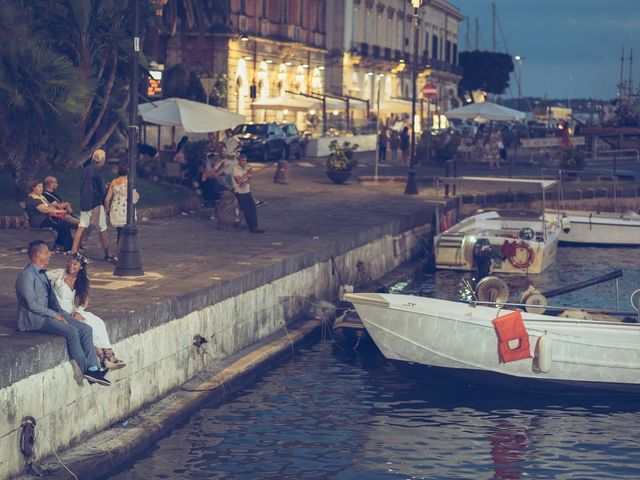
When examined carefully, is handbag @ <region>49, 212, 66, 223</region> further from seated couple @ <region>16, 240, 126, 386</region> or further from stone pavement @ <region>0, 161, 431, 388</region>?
seated couple @ <region>16, 240, 126, 386</region>

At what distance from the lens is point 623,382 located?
1947cm

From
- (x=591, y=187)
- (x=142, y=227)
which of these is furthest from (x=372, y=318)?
(x=591, y=187)

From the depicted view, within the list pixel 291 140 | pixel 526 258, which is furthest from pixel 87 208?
pixel 291 140

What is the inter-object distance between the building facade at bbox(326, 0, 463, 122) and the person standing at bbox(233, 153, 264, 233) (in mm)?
40416

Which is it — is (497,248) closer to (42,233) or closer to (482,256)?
(482,256)

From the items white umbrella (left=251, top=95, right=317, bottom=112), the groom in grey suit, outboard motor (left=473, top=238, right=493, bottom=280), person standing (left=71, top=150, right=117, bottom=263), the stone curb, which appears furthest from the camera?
white umbrella (left=251, top=95, right=317, bottom=112)

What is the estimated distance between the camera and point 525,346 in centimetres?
1923

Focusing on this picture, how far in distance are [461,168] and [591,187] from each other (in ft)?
24.3

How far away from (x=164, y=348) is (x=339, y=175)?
2688 centimetres

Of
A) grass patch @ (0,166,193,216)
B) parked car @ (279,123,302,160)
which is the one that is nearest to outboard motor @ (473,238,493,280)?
grass patch @ (0,166,193,216)

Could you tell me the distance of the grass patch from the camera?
86.3 feet

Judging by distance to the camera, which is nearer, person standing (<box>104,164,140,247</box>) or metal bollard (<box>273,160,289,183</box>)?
person standing (<box>104,164,140,247</box>)

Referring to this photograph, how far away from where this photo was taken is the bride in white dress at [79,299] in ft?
47.4

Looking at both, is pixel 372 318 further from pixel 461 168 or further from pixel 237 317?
pixel 461 168
